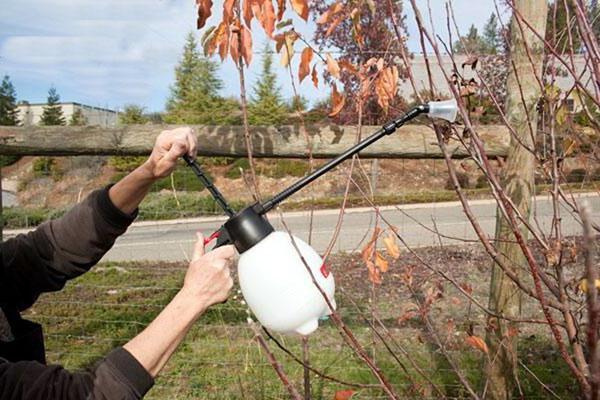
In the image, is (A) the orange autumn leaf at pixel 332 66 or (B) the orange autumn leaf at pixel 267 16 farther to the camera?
(A) the orange autumn leaf at pixel 332 66

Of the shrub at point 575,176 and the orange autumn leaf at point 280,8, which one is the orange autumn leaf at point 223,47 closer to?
the orange autumn leaf at point 280,8

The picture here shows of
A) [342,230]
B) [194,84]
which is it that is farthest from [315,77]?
[194,84]

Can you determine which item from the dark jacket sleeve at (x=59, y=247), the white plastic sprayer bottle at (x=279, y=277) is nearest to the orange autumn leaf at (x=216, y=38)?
the dark jacket sleeve at (x=59, y=247)

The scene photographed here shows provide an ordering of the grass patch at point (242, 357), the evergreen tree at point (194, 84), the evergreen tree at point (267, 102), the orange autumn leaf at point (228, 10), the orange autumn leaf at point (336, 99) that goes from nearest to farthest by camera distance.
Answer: the orange autumn leaf at point (228, 10)
the orange autumn leaf at point (336, 99)
the grass patch at point (242, 357)
the evergreen tree at point (267, 102)
the evergreen tree at point (194, 84)

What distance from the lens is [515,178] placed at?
2.21m

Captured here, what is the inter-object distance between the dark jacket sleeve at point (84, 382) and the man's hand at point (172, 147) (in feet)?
1.98

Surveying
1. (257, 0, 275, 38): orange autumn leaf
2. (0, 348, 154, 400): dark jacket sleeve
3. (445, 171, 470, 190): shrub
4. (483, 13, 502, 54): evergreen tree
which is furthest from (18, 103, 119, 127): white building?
(0, 348, 154, 400): dark jacket sleeve

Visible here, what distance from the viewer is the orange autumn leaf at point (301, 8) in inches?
55.2

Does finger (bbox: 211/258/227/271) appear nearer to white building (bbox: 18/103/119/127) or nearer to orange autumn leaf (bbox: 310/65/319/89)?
orange autumn leaf (bbox: 310/65/319/89)

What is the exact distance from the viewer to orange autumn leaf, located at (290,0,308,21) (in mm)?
1401

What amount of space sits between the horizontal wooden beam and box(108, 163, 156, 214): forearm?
3.18 feet

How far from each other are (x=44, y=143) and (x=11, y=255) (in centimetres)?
124

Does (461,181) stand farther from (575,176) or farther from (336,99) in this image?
(336,99)

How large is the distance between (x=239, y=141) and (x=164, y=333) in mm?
1688
